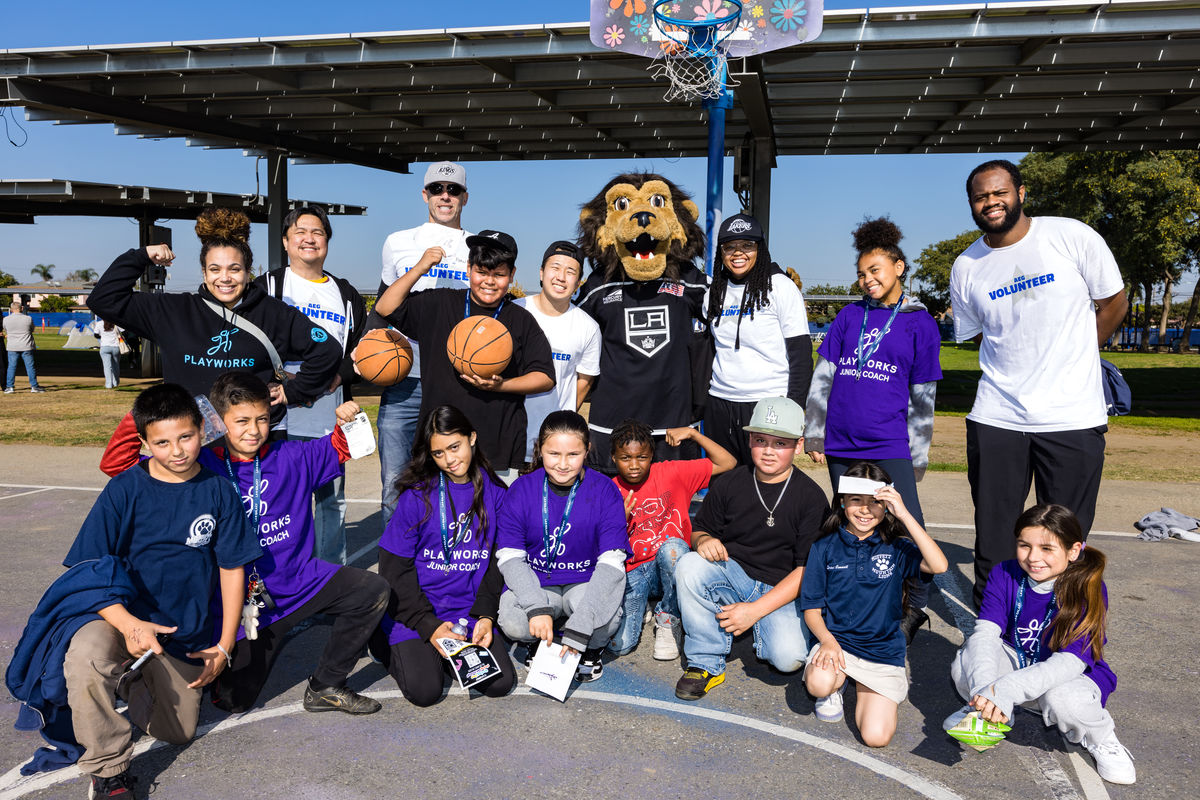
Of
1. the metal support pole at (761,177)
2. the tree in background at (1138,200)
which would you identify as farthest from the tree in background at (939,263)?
the metal support pole at (761,177)

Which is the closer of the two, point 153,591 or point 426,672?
point 153,591

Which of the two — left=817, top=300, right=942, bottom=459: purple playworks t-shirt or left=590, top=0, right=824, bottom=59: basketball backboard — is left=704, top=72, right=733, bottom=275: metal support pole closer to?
left=590, top=0, right=824, bottom=59: basketball backboard

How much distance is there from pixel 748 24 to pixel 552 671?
7782 millimetres

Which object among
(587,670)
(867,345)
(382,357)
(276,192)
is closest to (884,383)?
(867,345)

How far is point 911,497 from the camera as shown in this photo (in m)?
4.57

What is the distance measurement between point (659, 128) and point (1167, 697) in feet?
46.8

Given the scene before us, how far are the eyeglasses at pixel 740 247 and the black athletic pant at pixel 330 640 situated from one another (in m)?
2.68

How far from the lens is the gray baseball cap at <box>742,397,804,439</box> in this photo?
14.1 feet

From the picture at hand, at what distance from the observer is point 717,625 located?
408 centimetres

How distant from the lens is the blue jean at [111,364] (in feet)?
59.1

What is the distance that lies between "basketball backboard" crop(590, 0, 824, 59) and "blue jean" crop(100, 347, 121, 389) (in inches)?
537

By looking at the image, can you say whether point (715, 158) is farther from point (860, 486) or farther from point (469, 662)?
point (469, 662)

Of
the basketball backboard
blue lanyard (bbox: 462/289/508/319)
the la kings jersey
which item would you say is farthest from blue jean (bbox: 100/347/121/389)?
the la kings jersey

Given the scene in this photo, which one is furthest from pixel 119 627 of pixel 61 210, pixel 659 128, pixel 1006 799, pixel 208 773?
pixel 61 210
